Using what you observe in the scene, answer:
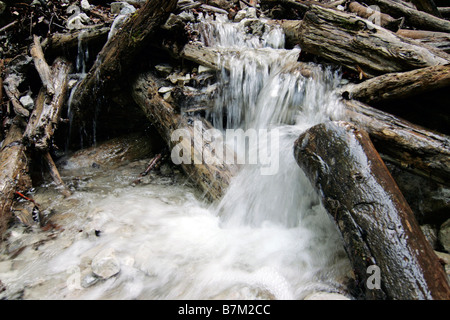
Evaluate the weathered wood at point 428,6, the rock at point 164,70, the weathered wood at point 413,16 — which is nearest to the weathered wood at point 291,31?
the weathered wood at point 413,16

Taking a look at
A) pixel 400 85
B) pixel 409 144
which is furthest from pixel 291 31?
pixel 409 144

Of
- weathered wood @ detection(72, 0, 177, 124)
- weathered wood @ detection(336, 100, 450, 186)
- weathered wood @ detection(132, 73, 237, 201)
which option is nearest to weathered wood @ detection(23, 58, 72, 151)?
weathered wood @ detection(72, 0, 177, 124)

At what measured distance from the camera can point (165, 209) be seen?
366 centimetres

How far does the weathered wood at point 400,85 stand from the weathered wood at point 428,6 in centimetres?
512

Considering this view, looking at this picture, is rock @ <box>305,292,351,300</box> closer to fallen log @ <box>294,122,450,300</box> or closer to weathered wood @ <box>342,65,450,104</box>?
fallen log @ <box>294,122,450,300</box>

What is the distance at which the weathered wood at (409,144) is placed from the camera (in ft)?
8.20

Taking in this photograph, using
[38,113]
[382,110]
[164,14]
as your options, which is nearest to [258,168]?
[382,110]

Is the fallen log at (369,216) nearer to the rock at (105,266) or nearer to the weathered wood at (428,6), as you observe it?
the rock at (105,266)

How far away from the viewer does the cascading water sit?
2.34 m

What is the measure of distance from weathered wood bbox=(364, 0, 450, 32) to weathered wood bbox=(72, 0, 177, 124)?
18.4ft

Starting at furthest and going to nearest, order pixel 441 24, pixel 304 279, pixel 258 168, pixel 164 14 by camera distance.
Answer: pixel 441 24 → pixel 164 14 → pixel 258 168 → pixel 304 279

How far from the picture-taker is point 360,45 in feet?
12.0

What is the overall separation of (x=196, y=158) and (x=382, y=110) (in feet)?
8.14
